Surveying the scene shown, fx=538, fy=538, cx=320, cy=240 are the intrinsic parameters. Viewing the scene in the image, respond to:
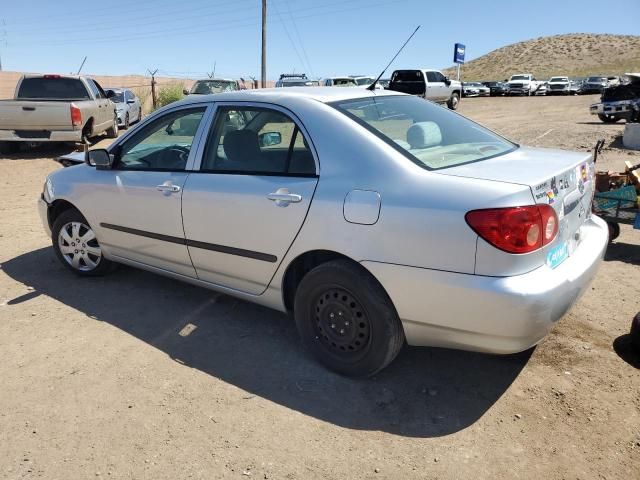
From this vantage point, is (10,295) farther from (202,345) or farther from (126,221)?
(202,345)

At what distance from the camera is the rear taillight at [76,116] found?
37.6ft

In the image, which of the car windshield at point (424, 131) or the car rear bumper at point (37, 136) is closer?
the car windshield at point (424, 131)

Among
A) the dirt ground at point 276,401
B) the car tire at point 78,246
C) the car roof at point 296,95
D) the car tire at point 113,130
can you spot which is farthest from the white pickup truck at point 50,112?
the car roof at point 296,95

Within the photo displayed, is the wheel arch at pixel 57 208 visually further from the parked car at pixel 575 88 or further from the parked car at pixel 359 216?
the parked car at pixel 575 88

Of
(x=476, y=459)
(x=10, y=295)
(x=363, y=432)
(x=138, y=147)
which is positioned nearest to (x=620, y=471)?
(x=476, y=459)

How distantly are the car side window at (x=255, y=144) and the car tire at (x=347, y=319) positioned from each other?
0.67m

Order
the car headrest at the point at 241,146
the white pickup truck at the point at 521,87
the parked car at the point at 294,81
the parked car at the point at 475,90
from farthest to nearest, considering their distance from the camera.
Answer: the parked car at the point at 475,90 < the white pickup truck at the point at 521,87 < the parked car at the point at 294,81 < the car headrest at the point at 241,146

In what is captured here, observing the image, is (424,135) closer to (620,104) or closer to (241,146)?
(241,146)

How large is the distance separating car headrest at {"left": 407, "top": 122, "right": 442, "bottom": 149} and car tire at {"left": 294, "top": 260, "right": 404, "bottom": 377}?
831mm

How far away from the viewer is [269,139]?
355 centimetres

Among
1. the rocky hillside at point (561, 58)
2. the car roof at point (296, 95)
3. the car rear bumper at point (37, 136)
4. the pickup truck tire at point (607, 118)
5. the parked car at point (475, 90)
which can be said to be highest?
the rocky hillside at point (561, 58)

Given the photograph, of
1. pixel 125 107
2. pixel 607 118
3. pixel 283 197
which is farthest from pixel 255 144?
pixel 607 118

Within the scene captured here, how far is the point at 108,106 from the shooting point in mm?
13820

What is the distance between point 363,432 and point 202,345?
1386 millimetres
